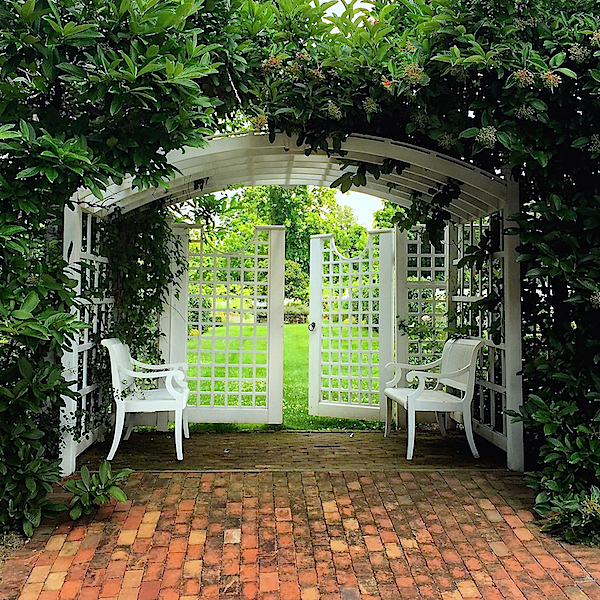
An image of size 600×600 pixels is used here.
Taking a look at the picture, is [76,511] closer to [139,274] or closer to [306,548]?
[306,548]

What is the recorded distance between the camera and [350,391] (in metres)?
6.50

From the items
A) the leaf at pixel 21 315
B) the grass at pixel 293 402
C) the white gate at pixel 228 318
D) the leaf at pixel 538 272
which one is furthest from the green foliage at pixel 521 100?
the grass at pixel 293 402

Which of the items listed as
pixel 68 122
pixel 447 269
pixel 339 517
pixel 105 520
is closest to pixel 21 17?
pixel 68 122

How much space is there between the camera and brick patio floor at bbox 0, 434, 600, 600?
273 centimetres

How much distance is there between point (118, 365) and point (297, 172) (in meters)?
2.20

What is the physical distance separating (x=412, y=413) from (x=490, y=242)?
1.43 meters

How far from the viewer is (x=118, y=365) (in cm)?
473

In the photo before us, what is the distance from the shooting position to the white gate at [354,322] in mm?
6348

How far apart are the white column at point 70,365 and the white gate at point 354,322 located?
2.83 m

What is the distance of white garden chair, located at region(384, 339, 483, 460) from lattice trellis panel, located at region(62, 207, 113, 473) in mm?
2319

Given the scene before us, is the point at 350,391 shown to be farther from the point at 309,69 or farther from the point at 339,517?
the point at 309,69

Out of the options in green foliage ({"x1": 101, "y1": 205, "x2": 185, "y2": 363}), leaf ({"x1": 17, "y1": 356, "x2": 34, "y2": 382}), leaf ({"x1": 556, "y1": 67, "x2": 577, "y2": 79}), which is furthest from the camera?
green foliage ({"x1": 101, "y1": 205, "x2": 185, "y2": 363})

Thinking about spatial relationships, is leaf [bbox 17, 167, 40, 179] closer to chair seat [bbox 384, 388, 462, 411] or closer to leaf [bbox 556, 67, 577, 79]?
leaf [bbox 556, 67, 577, 79]

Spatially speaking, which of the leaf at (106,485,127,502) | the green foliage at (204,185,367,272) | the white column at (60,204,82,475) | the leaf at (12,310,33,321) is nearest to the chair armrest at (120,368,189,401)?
the white column at (60,204,82,475)
